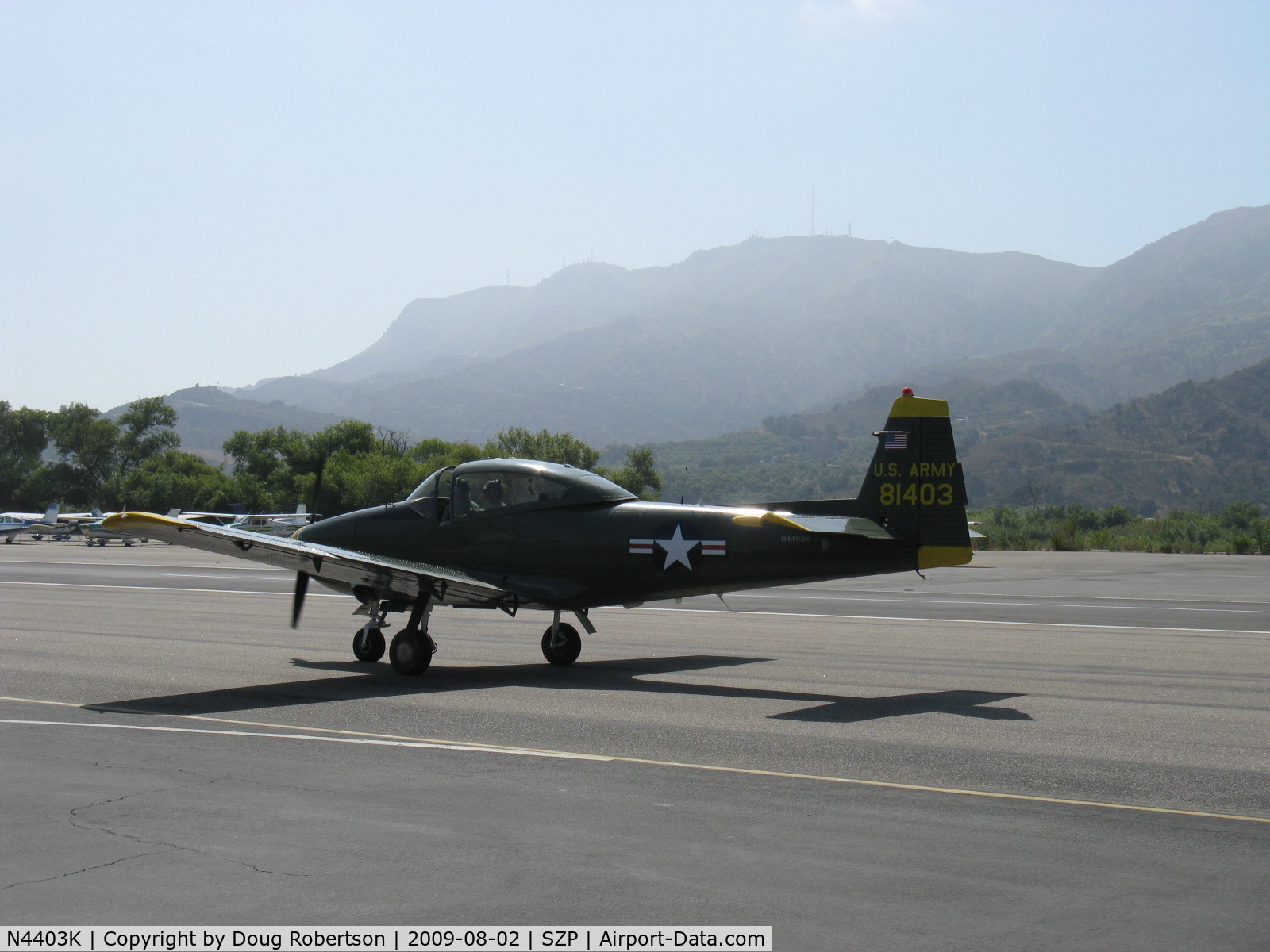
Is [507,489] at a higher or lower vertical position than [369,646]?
higher

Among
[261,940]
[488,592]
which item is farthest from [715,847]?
[488,592]

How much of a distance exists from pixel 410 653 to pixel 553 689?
2225 mm

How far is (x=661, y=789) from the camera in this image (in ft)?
25.9

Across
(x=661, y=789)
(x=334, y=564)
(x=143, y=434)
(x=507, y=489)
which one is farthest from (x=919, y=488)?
(x=143, y=434)

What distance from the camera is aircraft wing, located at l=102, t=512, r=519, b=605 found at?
40.3 ft

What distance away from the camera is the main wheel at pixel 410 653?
14086 millimetres

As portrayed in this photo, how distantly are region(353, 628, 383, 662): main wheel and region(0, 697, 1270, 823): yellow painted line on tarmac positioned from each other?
170 inches

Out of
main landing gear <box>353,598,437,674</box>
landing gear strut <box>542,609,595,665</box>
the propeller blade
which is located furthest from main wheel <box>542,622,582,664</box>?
the propeller blade

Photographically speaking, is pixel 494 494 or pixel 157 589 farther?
pixel 157 589

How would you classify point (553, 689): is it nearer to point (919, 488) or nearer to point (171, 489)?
point (919, 488)

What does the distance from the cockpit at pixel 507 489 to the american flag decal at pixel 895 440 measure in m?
3.69

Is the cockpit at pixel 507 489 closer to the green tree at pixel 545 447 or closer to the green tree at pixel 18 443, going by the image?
the green tree at pixel 545 447
